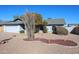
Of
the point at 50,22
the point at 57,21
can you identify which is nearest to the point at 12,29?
the point at 50,22

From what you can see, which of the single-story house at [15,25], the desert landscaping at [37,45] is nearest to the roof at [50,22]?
the single-story house at [15,25]

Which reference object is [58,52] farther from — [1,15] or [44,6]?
[1,15]

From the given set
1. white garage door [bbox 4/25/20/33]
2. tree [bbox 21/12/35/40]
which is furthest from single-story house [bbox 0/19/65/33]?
tree [bbox 21/12/35/40]

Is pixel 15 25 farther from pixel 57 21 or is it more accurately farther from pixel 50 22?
pixel 57 21

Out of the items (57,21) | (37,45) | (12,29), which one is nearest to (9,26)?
(12,29)

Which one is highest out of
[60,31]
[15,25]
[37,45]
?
[15,25]

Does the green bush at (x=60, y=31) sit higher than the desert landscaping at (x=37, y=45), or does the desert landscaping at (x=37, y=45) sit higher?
the green bush at (x=60, y=31)

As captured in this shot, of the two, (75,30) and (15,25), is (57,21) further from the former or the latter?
(15,25)

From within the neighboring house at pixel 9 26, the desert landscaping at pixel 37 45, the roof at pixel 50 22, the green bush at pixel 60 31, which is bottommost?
the desert landscaping at pixel 37 45

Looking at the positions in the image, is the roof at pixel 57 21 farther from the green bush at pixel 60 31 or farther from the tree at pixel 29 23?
the tree at pixel 29 23

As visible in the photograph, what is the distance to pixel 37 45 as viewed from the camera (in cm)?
565

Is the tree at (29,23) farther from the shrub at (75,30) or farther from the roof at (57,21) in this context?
the shrub at (75,30)

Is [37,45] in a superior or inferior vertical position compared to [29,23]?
inferior

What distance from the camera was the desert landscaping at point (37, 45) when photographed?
5629mm
